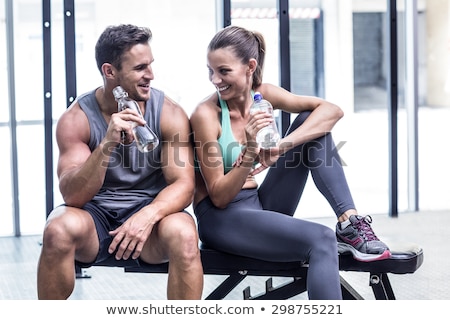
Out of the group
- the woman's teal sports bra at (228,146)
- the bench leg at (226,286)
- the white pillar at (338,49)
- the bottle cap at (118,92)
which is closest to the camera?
the bottle cap at (118,92)

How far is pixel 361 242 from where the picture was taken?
2404 mm

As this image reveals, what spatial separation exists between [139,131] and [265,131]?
0.38 meters

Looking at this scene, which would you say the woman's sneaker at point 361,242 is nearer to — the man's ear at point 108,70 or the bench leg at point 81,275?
the man's ear at point 108,70

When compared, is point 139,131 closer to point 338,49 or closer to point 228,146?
point 228,146

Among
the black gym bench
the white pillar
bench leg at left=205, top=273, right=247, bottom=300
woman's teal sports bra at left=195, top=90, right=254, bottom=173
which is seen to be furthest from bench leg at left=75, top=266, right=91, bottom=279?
the white pillar

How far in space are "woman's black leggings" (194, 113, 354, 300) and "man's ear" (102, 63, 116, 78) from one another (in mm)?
501

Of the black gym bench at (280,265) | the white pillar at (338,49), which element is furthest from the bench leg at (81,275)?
the white pillar at (338,49)

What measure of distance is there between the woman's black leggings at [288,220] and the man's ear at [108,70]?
501mm

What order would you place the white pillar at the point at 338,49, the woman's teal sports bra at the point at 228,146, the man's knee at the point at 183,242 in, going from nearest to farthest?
the man's knee at the point at 183,242
the woman's teal sports bra at the point at 228,146
the white pillar at the point at 338,49

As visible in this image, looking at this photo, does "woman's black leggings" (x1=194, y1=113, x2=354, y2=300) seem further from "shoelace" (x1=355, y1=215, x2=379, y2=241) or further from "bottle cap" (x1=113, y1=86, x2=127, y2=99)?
"bottle cap" (x1=113, y1=86, x2=127, y2=99)

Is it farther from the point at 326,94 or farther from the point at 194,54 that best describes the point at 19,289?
the point at 326,94

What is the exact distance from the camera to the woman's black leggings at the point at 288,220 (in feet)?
7.28

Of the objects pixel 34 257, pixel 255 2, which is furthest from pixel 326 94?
pixel 34 257
